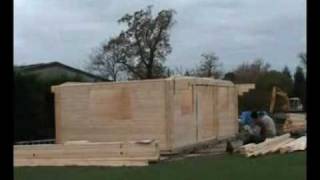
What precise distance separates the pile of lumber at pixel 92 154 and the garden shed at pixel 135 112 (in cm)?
273

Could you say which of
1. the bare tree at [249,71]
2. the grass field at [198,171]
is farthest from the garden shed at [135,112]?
the bare tree at [249,71]

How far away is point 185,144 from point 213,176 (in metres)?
6.80

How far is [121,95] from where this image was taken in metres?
16.5

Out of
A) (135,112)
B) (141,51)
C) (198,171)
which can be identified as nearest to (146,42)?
(141,51)

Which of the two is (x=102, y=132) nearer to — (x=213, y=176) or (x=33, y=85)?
(x=33, y=85)

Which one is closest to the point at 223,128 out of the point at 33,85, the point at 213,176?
the point at 33,85

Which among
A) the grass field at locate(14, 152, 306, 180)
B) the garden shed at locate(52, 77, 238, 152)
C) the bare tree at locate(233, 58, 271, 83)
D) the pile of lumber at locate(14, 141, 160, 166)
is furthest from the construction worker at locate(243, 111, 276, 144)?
the bare tree at locate(233, 58, 271, 83)

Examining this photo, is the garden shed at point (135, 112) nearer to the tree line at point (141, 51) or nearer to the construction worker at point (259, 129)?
the construction worker at point (259, 129)

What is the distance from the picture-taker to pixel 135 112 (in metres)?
16.2

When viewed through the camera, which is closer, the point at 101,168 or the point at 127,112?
the point at 101,168

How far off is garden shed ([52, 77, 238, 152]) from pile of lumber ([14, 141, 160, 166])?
273cm

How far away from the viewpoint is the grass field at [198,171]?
964 centimetres

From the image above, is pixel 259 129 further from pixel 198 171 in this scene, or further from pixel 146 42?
pixel 146 42

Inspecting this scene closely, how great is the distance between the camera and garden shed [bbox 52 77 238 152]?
16.0m
